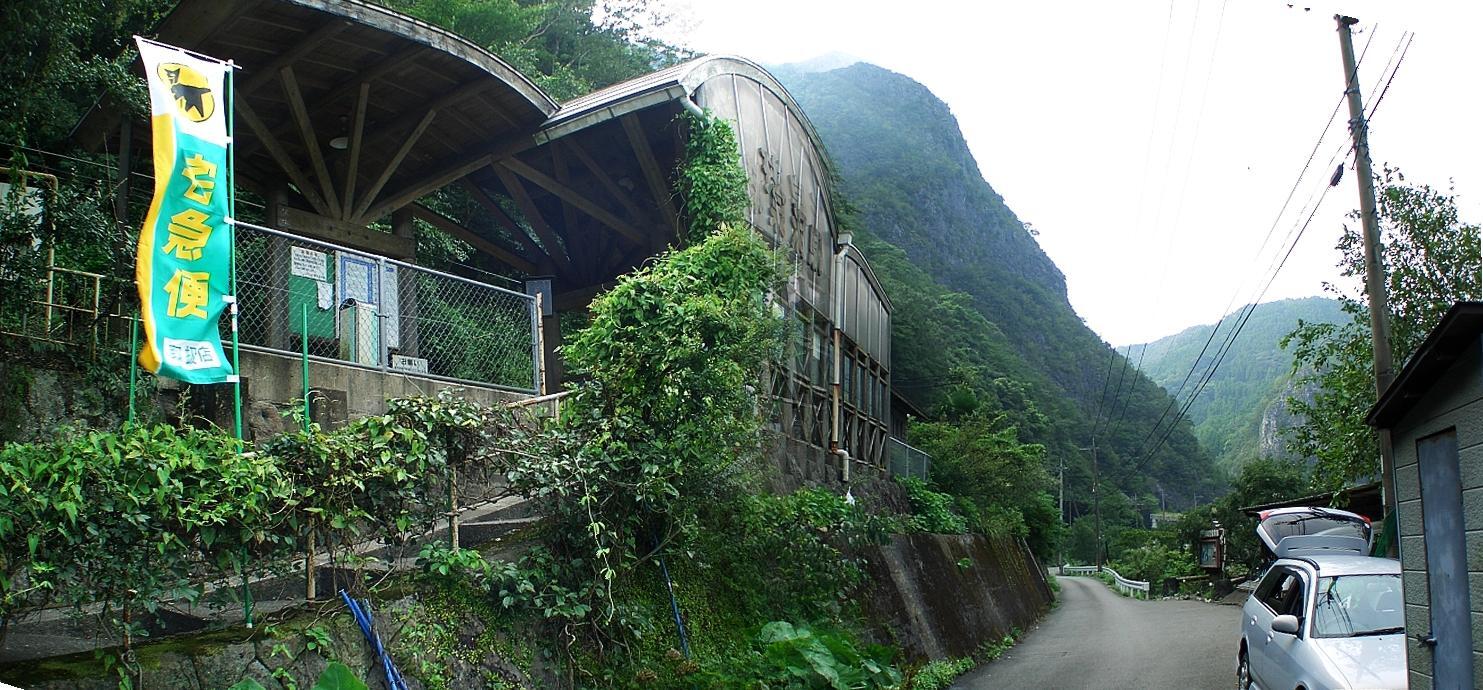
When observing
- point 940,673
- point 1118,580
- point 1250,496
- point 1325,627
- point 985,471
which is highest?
point 985,471

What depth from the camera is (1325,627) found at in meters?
7.29

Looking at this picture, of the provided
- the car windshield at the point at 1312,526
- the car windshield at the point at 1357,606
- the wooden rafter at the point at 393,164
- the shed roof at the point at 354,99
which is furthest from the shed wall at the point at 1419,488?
the car windshield at the point at 1312,526

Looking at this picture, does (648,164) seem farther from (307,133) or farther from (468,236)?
(307,133)

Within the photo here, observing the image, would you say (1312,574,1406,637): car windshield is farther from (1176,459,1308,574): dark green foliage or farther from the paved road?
(1176,459,1308,574): dark green foliage

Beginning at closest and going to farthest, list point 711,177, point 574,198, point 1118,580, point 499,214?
1. point 711,177
2. point 574,198
3. point 499,214
4. point 1118,580

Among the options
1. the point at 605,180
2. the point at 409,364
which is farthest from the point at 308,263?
the point at 605,180

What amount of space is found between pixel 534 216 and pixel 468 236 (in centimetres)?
109

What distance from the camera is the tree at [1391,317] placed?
13602 millimetres

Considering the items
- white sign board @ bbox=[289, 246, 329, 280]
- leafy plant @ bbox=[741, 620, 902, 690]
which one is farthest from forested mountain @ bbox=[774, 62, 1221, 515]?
white sign board @ bbox=[289, 246, 329, 280]

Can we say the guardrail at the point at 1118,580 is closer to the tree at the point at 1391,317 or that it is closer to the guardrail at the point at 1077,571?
the guardrail at the point at 1077,571

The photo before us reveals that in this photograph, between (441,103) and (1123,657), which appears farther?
(1123,657)

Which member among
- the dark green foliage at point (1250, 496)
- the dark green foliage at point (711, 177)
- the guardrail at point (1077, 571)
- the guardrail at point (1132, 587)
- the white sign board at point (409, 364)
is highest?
the dark green foliage at point (711, 177)

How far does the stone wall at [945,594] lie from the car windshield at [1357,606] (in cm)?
486

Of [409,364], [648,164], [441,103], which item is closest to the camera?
[409,364]
